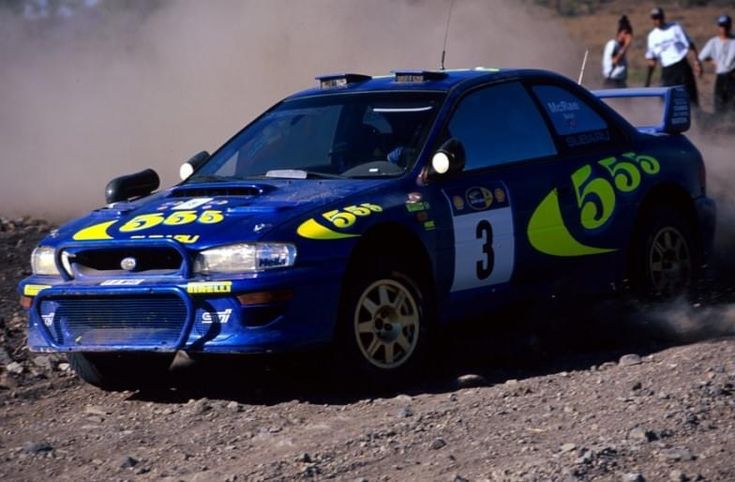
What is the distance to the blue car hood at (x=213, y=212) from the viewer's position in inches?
278

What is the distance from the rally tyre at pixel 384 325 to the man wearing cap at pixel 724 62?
44.8 ft

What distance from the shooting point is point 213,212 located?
7.28 metres

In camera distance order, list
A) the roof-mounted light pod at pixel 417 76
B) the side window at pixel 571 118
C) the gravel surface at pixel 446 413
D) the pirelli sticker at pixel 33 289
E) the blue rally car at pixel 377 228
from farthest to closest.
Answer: the side window at pixel 571 118, the roof-mounted light pod at pixel 417 76, the pirelli sticker at pixel 33 289, the blue rally car at pixel 377 228, the gravel surface at pixel 446 413

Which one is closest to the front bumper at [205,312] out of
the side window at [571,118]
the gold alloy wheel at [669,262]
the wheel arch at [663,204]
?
the side window at [571,118]

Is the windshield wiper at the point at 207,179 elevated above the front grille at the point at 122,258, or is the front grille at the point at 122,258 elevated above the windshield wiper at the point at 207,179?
the windshield wiper at the point at 207,179

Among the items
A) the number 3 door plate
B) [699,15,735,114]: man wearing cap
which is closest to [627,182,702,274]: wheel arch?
the number 3 door plate

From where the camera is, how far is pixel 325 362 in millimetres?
7266

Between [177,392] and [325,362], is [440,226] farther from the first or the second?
[177,392]

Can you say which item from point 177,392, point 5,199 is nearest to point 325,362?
point 177,392

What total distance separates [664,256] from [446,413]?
9.15 ft

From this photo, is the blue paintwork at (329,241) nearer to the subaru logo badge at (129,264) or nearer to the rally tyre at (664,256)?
the subaru logo badge at (129,264)

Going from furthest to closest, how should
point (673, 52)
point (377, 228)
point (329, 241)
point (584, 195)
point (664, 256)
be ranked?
point (673, 52) < point (664, 256) < point (584, 195) < point (377, 228) < point (329, 241)

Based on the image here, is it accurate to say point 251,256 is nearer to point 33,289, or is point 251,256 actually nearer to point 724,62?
point 33,289

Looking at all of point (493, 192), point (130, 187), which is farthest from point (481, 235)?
point (130, 187)
